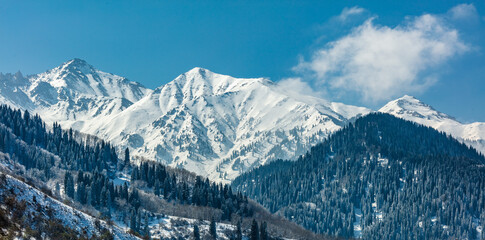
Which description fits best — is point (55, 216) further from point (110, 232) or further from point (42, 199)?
point (110, 232)

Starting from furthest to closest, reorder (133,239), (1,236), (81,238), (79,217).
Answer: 1. (133,239)
2. (79,217)
3. (81,238)
4. (1,236)

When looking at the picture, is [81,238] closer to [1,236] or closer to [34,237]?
[34,237]

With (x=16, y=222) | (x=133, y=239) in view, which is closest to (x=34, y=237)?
(x=16, y=222)

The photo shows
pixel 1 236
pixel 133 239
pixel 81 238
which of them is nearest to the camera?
pixel 1 236

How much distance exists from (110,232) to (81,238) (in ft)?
50.9

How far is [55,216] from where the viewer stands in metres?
126

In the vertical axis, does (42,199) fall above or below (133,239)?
above

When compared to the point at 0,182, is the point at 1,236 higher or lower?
lower

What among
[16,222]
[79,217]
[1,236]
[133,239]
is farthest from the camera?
[133,239]

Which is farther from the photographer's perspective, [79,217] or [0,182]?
[79,217]

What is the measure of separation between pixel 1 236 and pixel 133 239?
55.6 meters

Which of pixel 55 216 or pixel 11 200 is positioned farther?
pixel 55 216

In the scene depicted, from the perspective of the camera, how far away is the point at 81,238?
125 meters

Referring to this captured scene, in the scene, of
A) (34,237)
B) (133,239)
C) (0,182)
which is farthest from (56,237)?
(133,239)
